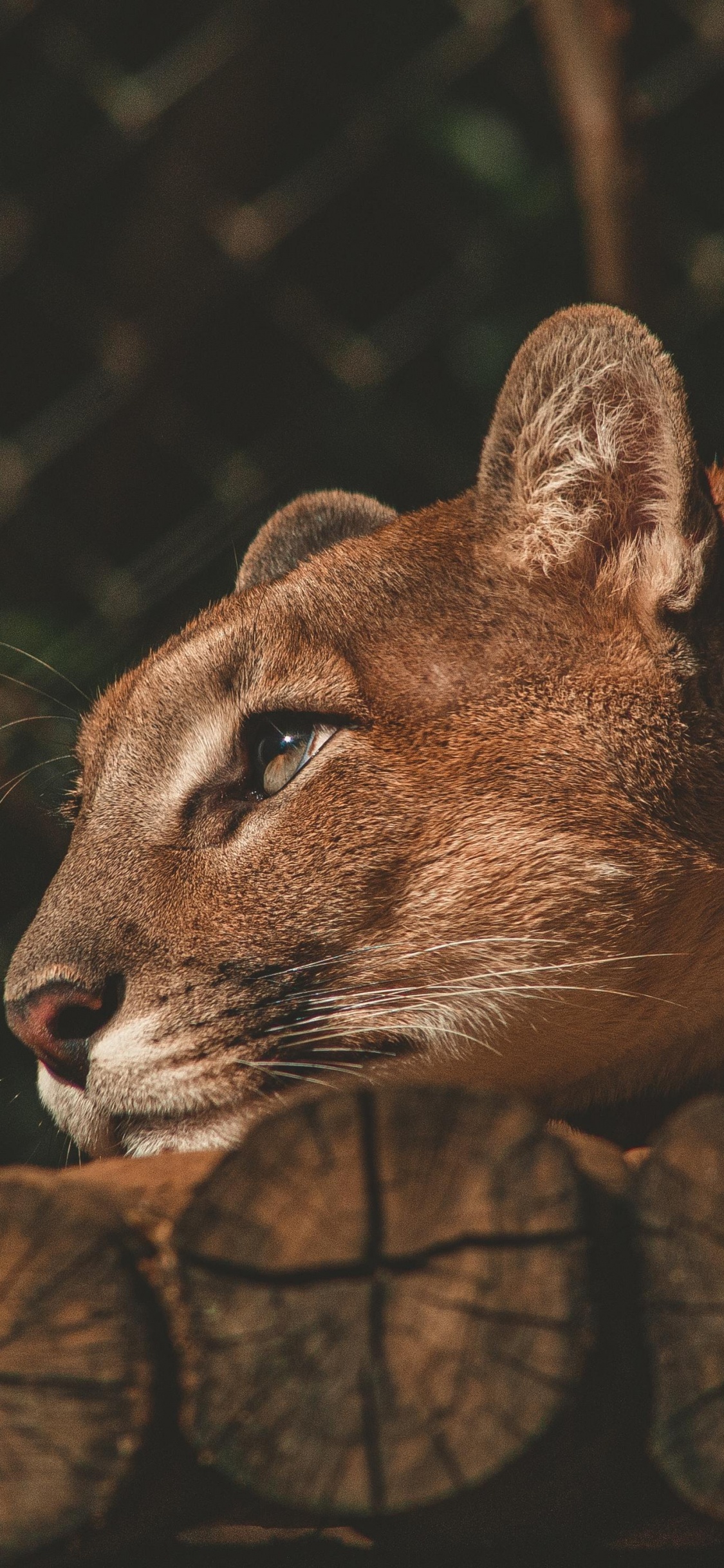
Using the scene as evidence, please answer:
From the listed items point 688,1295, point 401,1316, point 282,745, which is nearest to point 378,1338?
point 401,1316

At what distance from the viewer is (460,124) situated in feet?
15.7

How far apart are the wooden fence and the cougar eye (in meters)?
1.08

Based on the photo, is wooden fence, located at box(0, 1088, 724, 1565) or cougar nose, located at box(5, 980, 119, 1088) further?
cougar nose, located at box(5, 980, 119, 1088)

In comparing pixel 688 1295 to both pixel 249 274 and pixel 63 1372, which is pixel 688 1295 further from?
pixel 249 274

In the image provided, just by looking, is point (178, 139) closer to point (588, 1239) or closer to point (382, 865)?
point (382, 865)

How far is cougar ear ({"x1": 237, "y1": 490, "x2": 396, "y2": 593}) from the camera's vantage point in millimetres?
3412

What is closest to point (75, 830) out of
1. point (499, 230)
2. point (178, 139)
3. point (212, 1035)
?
point (212, 1035)

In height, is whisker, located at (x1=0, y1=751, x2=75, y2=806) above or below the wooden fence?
above

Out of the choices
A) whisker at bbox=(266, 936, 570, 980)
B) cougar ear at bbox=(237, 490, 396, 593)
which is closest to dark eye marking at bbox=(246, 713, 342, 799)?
whisker at bbox=(266, 936, 570, 980)

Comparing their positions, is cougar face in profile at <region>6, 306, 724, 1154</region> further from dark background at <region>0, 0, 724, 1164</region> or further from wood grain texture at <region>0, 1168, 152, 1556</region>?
dark background at <region>0, 0, 724, 1164</region>

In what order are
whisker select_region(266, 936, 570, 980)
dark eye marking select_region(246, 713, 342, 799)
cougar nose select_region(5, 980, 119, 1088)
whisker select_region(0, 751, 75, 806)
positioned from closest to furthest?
whisker select_region(266, 936, 570, 980) < cougar nose select_region(5, 980, 119, 1088) < dark eye marking select_region(246, 713, 342, 799) < whisker select_region(0, 751, 75, 806)

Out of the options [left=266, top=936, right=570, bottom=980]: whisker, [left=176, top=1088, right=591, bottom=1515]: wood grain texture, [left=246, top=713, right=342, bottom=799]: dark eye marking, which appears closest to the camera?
[left=176, top=1088, right=591, bottom=1515]: wood grain texture

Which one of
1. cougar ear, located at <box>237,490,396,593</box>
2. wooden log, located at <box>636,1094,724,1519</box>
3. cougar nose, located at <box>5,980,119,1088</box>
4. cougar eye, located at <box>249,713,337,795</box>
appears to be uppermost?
cougar ear, located at <box>237,490,396,593</box>

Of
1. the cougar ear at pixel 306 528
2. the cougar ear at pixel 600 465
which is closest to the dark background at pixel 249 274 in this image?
the cougar ear at pixel 306 528
